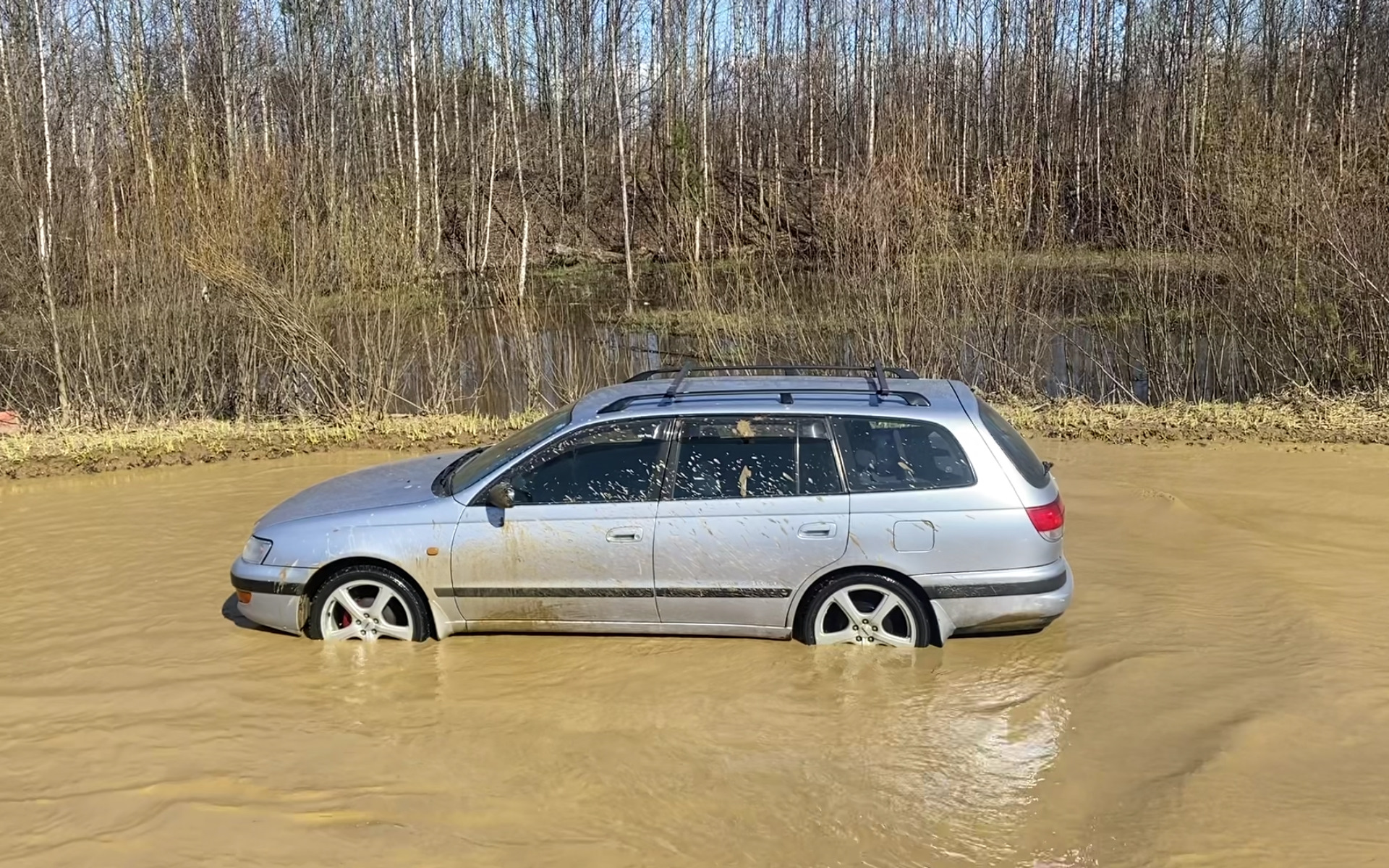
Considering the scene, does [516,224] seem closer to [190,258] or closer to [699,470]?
[190,258]

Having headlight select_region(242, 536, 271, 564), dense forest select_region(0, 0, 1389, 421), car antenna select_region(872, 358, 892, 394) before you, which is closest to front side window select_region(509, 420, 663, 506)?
car antenna select_region(872, 358, 892, 394)

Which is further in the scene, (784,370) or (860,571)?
(784,370)

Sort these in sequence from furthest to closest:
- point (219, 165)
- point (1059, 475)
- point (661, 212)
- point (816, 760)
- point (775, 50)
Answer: point (775, 50), point (661, 212), point (219, 165), point (1059, 475), point (816, 760)

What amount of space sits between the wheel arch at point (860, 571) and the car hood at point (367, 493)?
2.14 metres

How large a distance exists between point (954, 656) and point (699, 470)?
5.57 feet

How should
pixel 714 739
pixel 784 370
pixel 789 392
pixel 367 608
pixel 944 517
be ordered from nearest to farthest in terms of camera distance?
pixel 714 739
pixel 944 517
pixel 367 608
pixel 789 392
pixel 784 370

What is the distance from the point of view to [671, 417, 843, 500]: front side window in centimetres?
580

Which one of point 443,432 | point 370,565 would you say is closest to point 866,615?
point 370,565

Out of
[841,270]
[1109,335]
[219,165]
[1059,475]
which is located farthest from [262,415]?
[1109,335]

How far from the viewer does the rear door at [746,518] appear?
18.7 feet

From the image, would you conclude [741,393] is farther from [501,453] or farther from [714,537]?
[501,453]

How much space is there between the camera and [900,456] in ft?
19.1

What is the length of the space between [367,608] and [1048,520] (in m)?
3.74

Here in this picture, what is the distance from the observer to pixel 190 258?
12.8m
